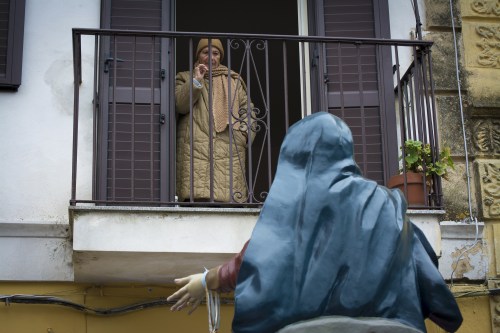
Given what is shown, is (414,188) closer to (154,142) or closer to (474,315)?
(474,315)

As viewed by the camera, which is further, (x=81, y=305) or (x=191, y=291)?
(x=81, y=305)

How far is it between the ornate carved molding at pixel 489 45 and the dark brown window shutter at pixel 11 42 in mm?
3326

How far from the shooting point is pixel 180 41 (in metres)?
10.3

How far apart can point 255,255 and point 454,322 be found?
3.17ft

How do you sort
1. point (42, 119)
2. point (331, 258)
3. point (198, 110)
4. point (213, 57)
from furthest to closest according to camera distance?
1. point (213, 57)
2. point (198, 110)
3. point (42, 119)
4. point (331, 258)

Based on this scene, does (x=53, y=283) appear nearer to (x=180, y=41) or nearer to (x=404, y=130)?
(x=404, y=130)

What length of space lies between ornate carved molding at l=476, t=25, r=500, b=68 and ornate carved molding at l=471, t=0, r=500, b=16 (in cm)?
11

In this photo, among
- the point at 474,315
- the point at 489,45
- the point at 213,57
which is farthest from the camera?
the point at 489,45

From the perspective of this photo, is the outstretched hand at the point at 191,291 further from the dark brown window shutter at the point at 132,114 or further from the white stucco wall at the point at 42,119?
the white stucco wall at the point at 42,119

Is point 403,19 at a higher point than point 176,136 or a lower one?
higher

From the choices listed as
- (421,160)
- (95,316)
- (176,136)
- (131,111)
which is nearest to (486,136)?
(421,160)

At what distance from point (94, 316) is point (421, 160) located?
7.80ft

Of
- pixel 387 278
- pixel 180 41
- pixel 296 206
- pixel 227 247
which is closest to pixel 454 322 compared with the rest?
pixel 387 278

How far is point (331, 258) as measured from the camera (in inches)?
190
